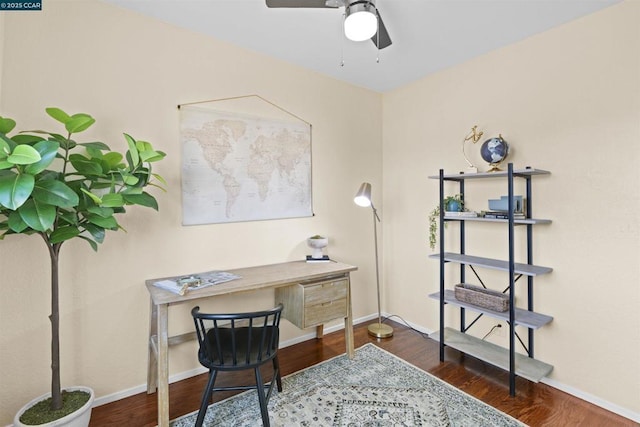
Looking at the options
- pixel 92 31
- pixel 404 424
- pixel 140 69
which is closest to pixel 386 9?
pixel 140 69

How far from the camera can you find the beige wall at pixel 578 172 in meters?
1.92

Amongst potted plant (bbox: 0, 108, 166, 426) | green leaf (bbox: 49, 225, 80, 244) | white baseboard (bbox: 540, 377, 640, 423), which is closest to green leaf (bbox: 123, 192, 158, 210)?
potted plant (bbox: 0, 108, 166, 426)

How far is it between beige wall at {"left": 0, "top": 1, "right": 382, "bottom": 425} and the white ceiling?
0.18 metres

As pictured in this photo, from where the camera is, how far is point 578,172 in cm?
212

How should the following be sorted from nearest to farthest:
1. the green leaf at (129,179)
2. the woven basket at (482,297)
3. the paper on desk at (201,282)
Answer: the green leaf at (129,179), the paper on desk at (201,282), the woven basket at (482,297)

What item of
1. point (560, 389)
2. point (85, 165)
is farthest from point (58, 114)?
point (560, 389)

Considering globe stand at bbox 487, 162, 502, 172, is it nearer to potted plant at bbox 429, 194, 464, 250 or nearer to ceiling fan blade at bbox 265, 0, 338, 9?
potted plant at bbox 429, 194, 464, 250

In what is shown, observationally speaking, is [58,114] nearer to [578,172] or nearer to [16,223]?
[16,223]

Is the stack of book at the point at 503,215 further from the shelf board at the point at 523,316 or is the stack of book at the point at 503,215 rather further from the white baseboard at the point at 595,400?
the white baseboard at the point at 595,400

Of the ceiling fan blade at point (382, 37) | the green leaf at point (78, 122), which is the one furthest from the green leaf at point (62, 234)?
the ceiling fan blade at point (382, 37)

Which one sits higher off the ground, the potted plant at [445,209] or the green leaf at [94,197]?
the green leaf at [94,197]

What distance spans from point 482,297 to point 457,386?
669mm

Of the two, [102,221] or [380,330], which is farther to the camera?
[380,330]

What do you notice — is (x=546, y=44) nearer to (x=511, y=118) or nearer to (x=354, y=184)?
(x=511, y=118)
